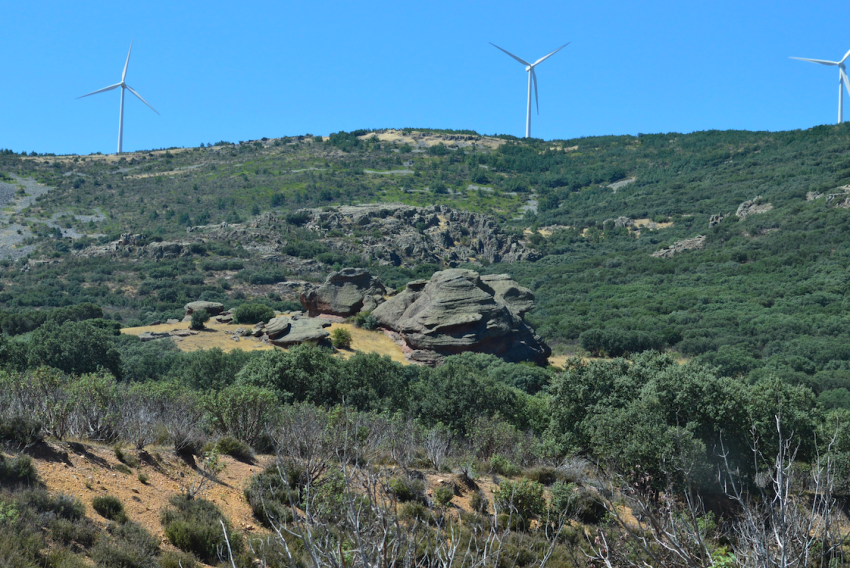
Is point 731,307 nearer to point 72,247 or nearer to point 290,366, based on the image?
point 290,366

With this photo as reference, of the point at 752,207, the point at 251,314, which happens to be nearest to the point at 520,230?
the point at 752,207

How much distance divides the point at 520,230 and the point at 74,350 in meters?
80.0

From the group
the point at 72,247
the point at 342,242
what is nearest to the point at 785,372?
the point at 342,242

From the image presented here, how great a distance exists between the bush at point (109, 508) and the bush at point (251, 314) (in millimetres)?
35844

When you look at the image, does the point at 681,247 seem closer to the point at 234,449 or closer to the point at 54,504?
the point at 234,449

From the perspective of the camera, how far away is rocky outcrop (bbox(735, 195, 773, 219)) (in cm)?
8844

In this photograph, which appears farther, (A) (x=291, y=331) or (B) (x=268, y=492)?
(A) (x=291, y=331)

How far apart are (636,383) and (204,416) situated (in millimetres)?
13114

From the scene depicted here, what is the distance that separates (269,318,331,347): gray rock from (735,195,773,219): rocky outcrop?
222 ft

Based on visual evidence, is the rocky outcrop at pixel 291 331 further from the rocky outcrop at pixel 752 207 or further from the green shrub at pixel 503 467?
the rocky outcrop at pixel 752 207

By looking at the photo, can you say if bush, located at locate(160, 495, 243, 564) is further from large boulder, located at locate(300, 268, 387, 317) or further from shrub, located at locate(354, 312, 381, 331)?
large boulder, located at locate(300, 268, 387, 317)

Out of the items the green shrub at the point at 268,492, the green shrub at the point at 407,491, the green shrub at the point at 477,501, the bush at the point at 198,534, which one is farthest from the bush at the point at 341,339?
the bush at the point at 198,534

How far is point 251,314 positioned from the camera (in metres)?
46.9

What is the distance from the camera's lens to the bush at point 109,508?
11.1m
